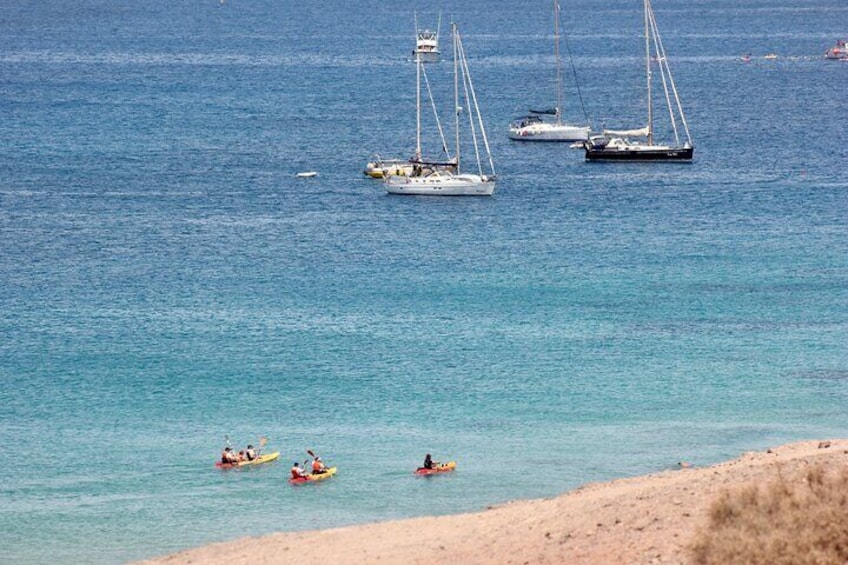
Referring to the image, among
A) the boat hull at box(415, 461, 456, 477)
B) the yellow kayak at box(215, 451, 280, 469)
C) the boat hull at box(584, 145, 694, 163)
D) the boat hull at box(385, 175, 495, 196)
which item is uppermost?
the boat hull at box(584, 145, 694, 163)

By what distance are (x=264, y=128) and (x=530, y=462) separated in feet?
256

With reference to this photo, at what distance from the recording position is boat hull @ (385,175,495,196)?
311 feet

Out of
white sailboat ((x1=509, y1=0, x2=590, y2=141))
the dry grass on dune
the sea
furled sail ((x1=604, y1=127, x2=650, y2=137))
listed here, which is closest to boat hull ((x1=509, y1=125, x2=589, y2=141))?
white sailboat ((x1=509, y1=0, x2=590, y2=141))

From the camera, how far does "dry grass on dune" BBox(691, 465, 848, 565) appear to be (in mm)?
26391

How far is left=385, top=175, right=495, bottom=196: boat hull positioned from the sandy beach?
186 feet

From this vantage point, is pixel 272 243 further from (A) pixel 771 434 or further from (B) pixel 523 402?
(A) pixel 771 434

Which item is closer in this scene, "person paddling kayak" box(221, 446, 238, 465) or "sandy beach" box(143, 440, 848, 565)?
"sandy beach" box(143, 440, 848, 565)

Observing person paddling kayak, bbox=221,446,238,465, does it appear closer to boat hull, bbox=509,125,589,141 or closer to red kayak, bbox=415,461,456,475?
red kayak, bbox=415,461,456,475

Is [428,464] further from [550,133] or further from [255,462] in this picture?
[550,133]

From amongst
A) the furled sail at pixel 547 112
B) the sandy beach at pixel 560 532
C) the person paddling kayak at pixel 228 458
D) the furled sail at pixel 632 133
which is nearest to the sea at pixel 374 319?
the person paddling kayak at pixel 228 458

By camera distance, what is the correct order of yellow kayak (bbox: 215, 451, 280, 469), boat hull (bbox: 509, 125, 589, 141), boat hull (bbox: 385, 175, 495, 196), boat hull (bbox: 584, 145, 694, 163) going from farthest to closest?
boat hull (bbox: 509, 125, 589, 141), boat hull (bbox: 584, 145, 694, 163), boat hull (bbox: 385, 175, 495, 196), yellow kayak (bbox: 215, 451, 280, 469)

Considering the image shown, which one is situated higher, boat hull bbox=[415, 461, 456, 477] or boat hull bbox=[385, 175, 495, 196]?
boat hull bbox=[385, 175, 495, 196]

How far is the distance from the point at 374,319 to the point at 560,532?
35327 millimetres

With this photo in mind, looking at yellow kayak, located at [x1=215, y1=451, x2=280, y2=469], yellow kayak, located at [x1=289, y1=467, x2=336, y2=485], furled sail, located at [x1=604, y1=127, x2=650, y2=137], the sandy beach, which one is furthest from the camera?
furled sail, located at [x1=604, y1=127, x2=650, y2=137]
